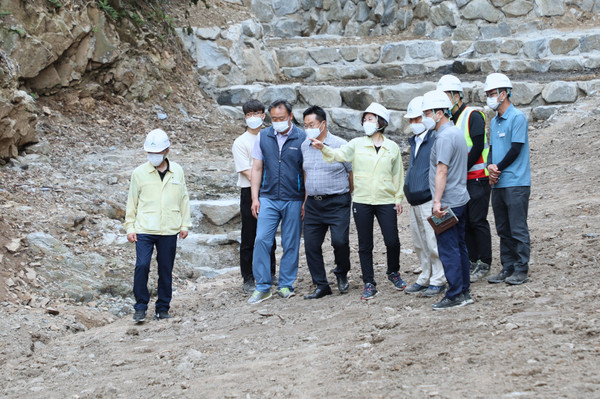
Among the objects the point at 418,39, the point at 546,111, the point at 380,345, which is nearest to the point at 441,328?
the point at 380,345

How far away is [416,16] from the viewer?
59.6ft

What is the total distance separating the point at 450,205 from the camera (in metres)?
5.23

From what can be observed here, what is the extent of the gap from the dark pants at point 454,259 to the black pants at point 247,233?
2131mm

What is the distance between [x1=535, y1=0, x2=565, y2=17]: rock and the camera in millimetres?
16500

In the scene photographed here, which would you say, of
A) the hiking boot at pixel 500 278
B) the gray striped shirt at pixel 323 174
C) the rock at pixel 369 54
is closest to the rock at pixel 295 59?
the rock at pixel 369 54

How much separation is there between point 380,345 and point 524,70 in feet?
39.1

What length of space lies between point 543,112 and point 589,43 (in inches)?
106

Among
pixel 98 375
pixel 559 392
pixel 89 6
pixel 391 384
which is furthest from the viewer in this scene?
pixel 89 6

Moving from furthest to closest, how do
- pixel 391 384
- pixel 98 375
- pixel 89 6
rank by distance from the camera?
pixel 89 6 < pixel 98 375 < pixel 391 384

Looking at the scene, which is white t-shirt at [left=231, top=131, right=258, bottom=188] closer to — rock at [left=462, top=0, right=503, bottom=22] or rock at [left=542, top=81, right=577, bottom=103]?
rock at [left=542, top=81, right=577, bottom=103]

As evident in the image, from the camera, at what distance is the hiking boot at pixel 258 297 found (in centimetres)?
642

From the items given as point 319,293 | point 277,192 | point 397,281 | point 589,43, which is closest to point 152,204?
point 277,192

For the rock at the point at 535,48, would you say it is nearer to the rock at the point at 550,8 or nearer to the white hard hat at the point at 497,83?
the rock at the point at 550,8

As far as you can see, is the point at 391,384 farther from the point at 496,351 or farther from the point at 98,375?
the point at 98,375
